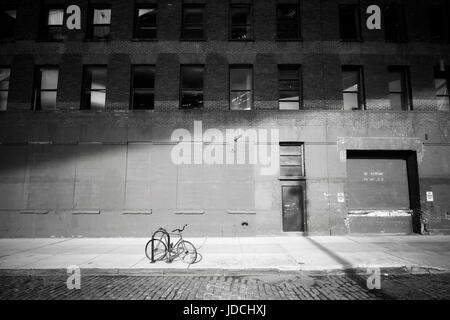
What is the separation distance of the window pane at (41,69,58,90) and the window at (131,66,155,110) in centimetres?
423

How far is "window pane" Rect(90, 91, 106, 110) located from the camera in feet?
47.1

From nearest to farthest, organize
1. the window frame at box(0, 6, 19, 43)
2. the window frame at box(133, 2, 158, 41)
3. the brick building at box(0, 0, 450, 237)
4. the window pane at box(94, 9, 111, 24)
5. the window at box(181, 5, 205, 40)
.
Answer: the brick building at box(0, 0, 450, 237) < the window frame at box(0, 6, 19, 43) < the window frame at box(133, 2, 158, 41) < the window at box(181, 5, 205, 40) < the window pane at box(94, 9, 111, 24)

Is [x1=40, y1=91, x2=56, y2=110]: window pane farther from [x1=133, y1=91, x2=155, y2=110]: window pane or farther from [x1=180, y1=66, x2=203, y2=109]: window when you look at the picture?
[x1=180, y1=66, x2=203, y2=109]: window

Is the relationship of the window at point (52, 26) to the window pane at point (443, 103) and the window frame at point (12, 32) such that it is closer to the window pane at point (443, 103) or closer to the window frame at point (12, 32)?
the window frame at point (12, 32)

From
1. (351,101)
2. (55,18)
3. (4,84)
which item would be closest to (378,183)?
(351,101)

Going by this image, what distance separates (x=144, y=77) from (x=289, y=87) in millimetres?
7742

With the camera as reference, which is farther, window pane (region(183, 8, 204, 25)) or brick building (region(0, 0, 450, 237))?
window pane (region(183, 8, 204, 25))

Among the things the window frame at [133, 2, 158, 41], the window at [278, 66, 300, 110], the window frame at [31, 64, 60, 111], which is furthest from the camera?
the window frame at [133, 2, 158, 41]

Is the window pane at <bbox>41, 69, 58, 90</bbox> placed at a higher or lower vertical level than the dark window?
lower

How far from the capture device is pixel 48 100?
14398 mm

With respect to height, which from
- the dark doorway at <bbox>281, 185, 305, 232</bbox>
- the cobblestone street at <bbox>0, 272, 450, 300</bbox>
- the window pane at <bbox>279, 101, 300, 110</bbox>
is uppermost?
the window pane at <bbox>279, 101, 300, 110</bbox>

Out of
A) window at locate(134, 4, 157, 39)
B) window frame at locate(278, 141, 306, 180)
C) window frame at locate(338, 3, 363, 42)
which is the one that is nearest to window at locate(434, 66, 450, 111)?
window frame at locate(338, 3, 363, 42)

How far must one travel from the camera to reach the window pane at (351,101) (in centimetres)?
1435

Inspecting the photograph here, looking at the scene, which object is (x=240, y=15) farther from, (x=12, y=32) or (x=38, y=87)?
(x=12, y=32)
